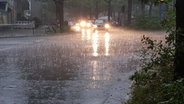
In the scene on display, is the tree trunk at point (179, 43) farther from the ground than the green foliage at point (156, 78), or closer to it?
farther from the ground

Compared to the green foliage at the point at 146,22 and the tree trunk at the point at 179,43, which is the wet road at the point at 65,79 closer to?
the tree trunk at the point at 179,43

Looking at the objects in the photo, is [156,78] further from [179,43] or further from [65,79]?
[65,79]

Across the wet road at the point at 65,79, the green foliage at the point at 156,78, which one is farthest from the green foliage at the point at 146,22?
the green foliage at the point at 156,78

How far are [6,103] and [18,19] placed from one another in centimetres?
6002

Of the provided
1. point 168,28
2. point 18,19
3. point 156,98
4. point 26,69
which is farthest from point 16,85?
point 18,19

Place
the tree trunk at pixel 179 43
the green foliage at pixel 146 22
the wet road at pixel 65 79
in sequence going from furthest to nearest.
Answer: the green foliage at pixel 146 22
the wet road at pixel 65 79
the tree trunk at pixel 179 43

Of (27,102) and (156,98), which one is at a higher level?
(156,98)

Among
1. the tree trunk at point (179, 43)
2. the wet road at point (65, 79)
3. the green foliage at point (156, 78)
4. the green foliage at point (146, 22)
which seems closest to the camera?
the green foliage at point (156, 78)

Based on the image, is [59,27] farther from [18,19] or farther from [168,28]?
[168,28]

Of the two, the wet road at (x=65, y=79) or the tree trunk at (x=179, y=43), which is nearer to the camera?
the tree trunk at (x=179, y=43)

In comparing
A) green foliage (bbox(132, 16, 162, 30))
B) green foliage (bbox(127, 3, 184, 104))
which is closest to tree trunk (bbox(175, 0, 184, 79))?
green foliage (bbox(127, 3, 184, 104))

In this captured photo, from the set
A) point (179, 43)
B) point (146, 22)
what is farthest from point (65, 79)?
point (146, 22)

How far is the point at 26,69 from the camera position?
1745 centimetres

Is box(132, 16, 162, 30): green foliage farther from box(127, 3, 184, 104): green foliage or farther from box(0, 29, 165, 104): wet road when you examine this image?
box(127, 3, 184, 104): green foliage
